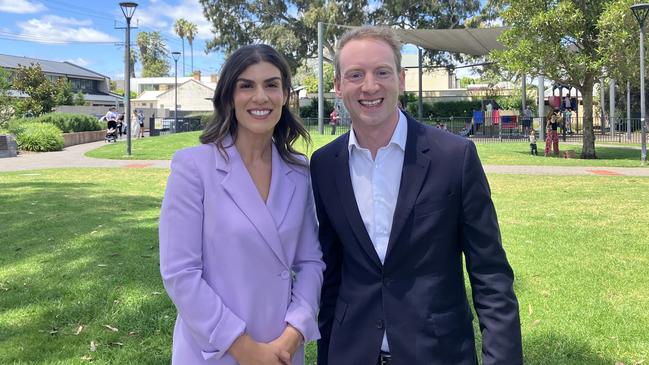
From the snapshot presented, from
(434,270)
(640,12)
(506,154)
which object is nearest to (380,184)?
(434,270)

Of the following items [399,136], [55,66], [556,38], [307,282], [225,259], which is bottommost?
[307,282]

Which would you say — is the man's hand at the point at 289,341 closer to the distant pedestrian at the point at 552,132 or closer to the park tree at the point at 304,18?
the distant pedestrian at the point at 552,132

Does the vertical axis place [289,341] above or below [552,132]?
below

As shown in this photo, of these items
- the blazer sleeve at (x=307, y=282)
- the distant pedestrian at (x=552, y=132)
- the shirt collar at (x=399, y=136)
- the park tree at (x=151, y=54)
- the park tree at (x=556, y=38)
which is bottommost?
the blazer sleeve at (x=307, y=282)

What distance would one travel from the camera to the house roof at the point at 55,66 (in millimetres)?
60547

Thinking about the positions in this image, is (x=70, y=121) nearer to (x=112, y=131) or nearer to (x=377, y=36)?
(x=112, y=131)

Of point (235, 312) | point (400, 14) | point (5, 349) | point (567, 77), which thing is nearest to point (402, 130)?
point (235, 312)

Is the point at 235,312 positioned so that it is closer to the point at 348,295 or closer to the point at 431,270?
the point at 348,295

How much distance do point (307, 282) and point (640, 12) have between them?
16866 millimetres

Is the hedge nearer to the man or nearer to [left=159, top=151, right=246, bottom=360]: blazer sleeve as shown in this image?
[left=159, top=151, right=246, bottom=360]: blazer sleeve

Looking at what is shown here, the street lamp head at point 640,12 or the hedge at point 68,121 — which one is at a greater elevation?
the street lamp head at point 640,12

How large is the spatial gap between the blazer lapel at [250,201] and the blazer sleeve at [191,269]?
0.36ft

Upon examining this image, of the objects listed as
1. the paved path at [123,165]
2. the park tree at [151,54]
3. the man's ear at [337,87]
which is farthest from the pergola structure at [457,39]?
the park tree at [151,54]

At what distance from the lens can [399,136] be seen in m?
2.04
